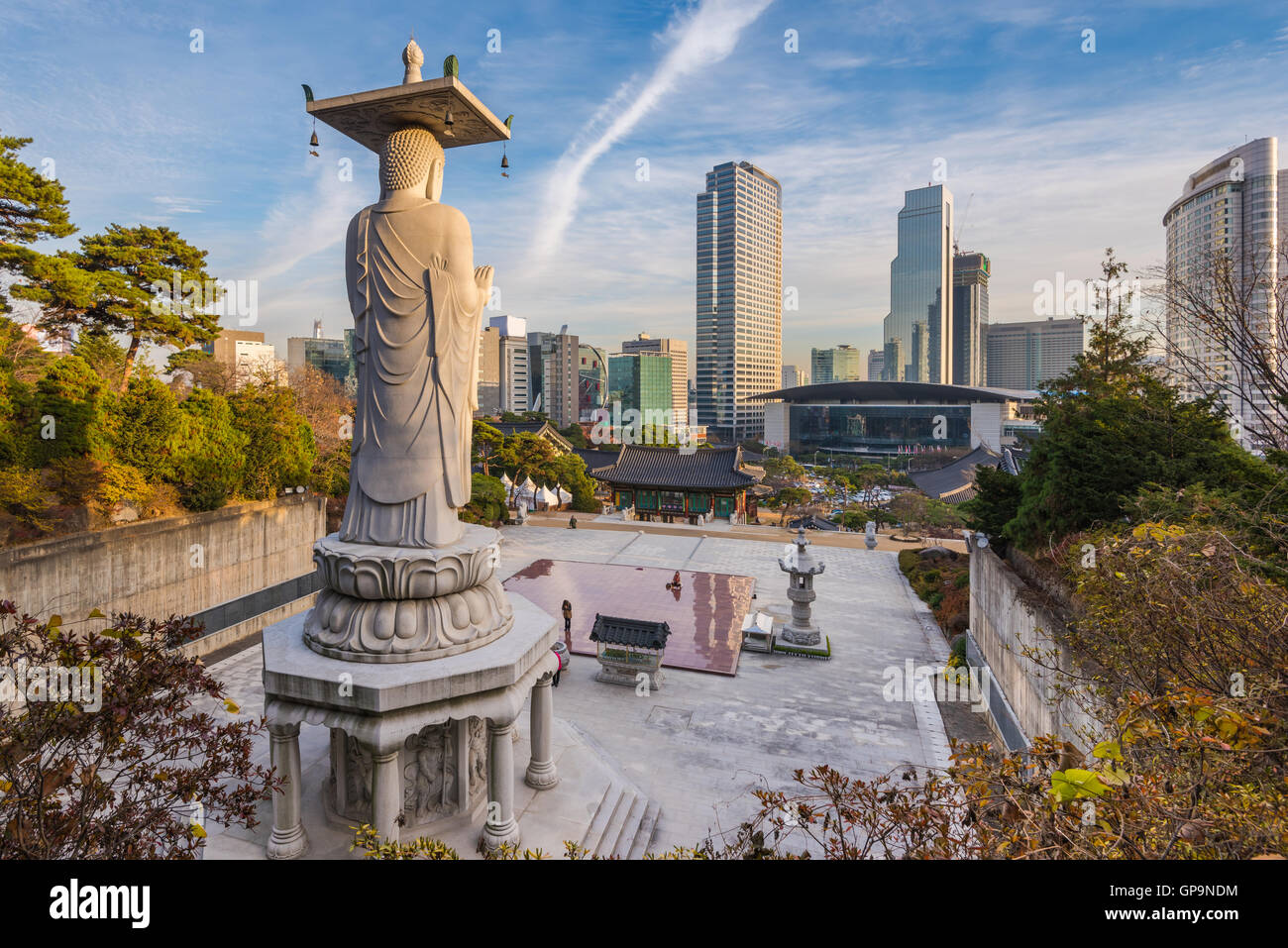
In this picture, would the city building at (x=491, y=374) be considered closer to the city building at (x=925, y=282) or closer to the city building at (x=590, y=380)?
the city building at (x=590, y=380)

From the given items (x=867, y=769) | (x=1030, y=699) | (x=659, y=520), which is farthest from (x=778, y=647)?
(x=659, y=520)

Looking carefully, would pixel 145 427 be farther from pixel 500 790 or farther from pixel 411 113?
pixel 500 790

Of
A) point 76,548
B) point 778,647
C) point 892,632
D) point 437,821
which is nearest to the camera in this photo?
point 437,821

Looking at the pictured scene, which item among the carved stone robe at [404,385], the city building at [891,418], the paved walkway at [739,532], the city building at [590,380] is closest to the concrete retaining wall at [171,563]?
the carved stone robe at [404,385]

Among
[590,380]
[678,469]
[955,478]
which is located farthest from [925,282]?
[678,469]
